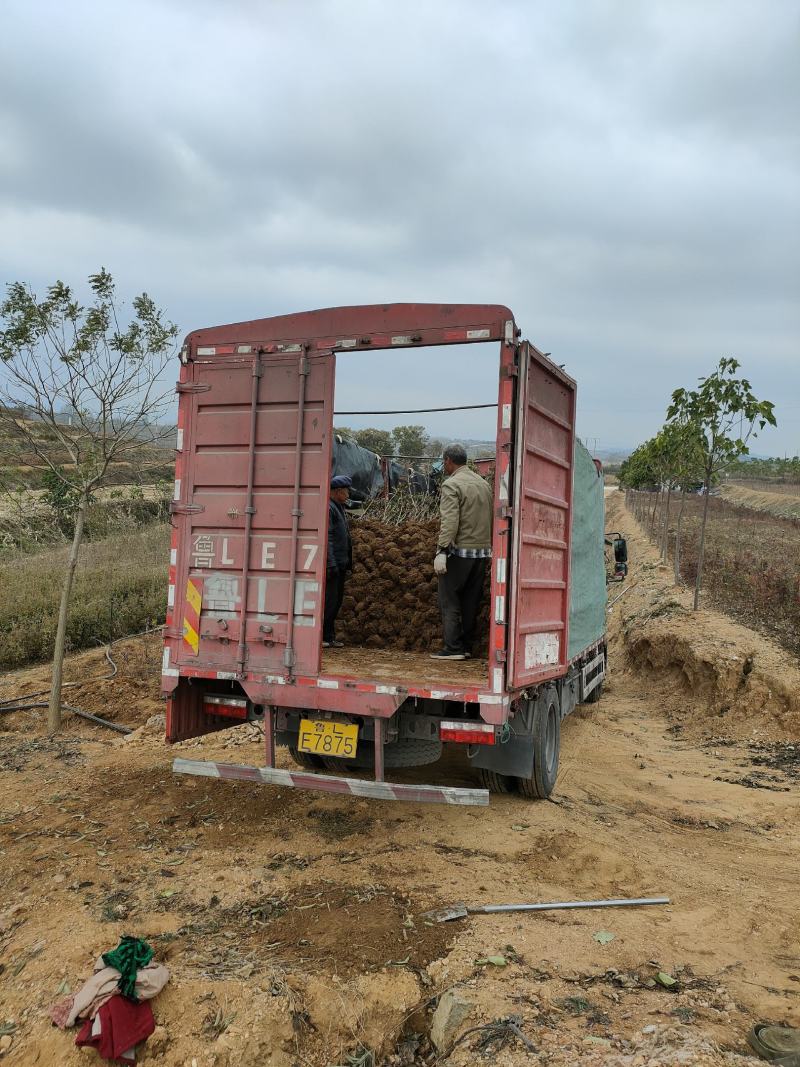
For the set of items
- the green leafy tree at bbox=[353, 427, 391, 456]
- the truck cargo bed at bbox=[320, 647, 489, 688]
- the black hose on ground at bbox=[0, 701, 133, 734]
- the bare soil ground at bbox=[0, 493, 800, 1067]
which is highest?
the green leafy tree at bbox=[353, 427, 391, 456]

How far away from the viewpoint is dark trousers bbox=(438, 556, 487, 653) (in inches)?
226

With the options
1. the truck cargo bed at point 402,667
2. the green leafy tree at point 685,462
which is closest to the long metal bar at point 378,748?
the truck cargo bed at point 402,667

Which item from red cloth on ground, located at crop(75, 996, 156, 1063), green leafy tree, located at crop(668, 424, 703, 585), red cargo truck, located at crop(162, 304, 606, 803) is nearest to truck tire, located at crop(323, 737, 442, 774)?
red cargo truck, located at crop(162, 304, 606, 803)

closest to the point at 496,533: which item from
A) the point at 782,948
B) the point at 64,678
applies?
the point at 782,948

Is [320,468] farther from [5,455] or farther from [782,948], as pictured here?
[5,455]

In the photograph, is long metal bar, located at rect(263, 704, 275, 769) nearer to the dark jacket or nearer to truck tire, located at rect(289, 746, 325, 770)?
truck tire, located at rect(289, 746, 325, 770)

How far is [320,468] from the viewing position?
4.88 m

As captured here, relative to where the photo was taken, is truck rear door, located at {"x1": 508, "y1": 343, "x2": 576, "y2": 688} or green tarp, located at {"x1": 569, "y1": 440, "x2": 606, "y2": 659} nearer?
truck rear door, located at {"x1": 508, "y1": 343, "x2": 576, "y2": 688}

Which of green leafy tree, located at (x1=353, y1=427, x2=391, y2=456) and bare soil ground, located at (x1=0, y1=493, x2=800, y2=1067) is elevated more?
green leafy tree, located at (x1=353, y1=427, x2=391, y2=456)

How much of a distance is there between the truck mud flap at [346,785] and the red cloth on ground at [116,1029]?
1605mm

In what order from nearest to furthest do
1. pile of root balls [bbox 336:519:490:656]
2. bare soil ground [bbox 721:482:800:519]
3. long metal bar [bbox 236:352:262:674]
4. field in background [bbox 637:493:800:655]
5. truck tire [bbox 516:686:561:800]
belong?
long metal bar [bbox 236:352:262:674], truck tire [bbox 516:686:561:800], pile of root balls [bbox 336:519:490:656], field in background [bbox 637:493:800:655], bare soil ground [bbox 721:482:800:519]

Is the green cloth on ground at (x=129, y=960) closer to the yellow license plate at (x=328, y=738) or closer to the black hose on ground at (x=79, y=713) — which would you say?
the yellow license plate at (x=328, y=738)

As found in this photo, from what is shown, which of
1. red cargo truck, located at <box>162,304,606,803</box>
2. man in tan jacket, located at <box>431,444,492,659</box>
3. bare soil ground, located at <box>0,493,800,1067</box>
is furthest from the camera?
man in tan jacket, located at <box>431,444,492,659</box>

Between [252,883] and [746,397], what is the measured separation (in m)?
9.96
